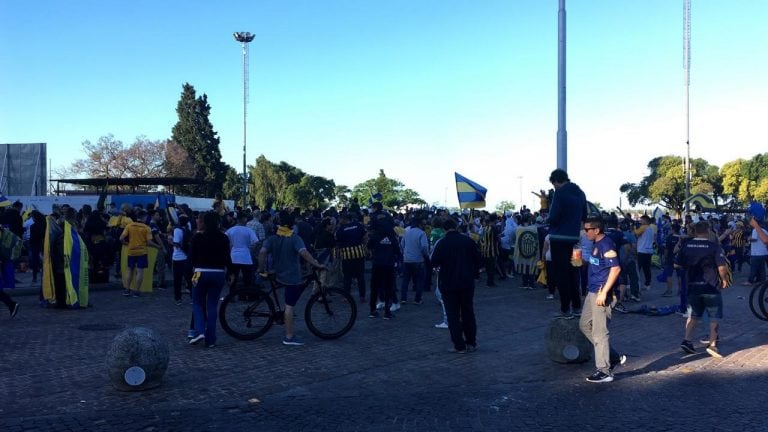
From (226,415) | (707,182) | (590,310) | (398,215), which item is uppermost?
(707,182)

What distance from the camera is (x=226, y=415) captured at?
5.84m

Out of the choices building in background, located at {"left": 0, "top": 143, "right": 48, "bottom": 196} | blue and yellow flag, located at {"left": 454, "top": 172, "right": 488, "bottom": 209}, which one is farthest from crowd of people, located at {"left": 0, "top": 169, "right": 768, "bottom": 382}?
building in background, located at {"left": 0, "top": 143, "right": 48, "bottom": 196}

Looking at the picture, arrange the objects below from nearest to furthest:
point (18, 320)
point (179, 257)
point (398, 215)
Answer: point (18, 320) < point (179, 257) < point (398, 215)

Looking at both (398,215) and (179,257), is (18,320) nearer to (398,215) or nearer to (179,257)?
(179,257)

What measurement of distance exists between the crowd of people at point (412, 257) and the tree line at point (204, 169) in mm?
37927

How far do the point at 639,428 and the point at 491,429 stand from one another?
130cm

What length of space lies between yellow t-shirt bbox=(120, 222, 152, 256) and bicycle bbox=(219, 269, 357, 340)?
525 centimetres

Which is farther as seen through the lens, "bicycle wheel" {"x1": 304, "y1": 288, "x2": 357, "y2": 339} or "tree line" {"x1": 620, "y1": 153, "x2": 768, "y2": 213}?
"tree line" {"x1": 620, "y1": 153, "x2": 768, "y2": 213}

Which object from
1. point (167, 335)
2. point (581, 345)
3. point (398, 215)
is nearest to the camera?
point (581, 345)

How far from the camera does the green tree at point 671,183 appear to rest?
66938 mm

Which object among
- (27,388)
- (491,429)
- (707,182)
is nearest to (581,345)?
(491,429)

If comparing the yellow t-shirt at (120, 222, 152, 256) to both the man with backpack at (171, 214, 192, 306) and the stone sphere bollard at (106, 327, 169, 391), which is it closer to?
the man with backpack at (171, 214, 192, 306)

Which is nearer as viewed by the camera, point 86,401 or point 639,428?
point 639,428

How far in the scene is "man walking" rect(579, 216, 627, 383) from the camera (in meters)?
6.85
